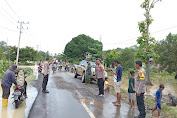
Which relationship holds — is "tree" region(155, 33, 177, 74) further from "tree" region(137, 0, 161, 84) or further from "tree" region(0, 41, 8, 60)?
"tree" region(0, 41, 8, 60)

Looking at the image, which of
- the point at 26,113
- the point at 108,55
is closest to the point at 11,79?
the point at 26,113

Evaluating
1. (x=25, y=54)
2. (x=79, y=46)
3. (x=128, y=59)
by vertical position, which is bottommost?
(x=128, y=59)

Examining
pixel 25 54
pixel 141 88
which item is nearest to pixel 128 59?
pixel 141 88

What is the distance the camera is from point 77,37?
37281 mm

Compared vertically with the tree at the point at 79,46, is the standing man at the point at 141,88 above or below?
below

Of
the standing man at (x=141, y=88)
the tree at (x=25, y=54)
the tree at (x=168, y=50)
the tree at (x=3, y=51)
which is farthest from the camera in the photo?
the tree at (x=25, y=54)

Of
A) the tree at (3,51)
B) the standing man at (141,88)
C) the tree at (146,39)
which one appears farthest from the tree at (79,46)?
the standing man at (141,88)

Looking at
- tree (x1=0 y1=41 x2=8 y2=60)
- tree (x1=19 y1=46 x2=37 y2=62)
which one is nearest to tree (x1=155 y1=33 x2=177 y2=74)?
tree (x1=0 y1=41 x2=8 y2=60)

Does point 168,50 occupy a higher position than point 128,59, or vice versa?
point 168,50

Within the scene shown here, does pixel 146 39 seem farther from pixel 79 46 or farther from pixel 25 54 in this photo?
pixel 25 54

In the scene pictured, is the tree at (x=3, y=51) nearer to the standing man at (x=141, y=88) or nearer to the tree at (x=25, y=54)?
the tree at (x=25, y=54)

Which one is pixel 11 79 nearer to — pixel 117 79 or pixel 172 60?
pixel 117 79

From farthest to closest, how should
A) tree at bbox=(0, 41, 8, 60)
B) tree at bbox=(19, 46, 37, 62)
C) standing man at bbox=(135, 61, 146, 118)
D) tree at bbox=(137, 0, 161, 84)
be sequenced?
tree at bbox=(19, 46, 37, 62)
tree at bbox=(0, 41, 8, 60)
tree at bbox=(137, 0, 161, 84)
standing man at bbox=(135, 61, 146, 118)

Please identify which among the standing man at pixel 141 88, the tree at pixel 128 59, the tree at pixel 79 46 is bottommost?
the standing man at pixel 141 88
